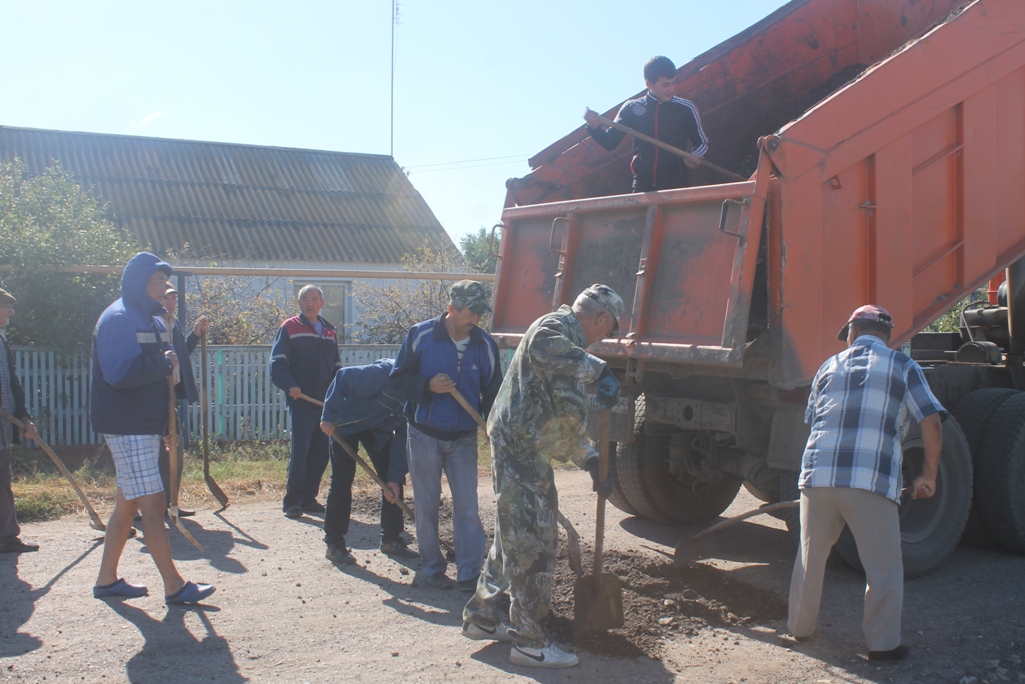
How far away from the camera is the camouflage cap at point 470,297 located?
4.79 meters

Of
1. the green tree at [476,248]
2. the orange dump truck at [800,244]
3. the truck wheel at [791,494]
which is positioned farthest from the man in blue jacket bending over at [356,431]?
the green tree at [476,248]

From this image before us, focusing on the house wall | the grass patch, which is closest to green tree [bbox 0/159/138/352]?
the house wall

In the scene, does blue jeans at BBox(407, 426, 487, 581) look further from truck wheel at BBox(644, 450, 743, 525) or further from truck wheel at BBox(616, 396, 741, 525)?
truck wheel at BBox(644, 450, 743, 525)

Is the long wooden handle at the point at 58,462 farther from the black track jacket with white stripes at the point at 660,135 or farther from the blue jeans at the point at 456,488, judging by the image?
the black track jacket with white stripes at the point at 660,135

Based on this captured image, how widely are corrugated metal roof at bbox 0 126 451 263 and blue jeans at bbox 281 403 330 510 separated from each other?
1009 cm

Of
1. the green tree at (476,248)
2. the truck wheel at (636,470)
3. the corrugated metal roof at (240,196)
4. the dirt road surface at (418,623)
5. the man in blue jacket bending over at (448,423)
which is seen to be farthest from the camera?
the green tree at (476,248)

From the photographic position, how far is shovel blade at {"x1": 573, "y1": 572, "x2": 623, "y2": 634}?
4129 mm

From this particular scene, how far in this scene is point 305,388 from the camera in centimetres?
686

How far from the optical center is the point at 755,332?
477 centimetres

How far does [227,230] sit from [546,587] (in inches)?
580

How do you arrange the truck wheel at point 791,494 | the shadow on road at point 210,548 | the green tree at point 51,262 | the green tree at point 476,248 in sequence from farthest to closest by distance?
1. the green tree at point 476,248
2. the green tree at point 51,262
3. the shadow on road at point 210,548
4. the truck wheel at point 791,494

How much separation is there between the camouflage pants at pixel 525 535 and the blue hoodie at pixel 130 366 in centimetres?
182

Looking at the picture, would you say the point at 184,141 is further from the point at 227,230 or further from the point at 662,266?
the point at 662,266

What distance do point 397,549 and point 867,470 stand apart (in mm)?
3060
